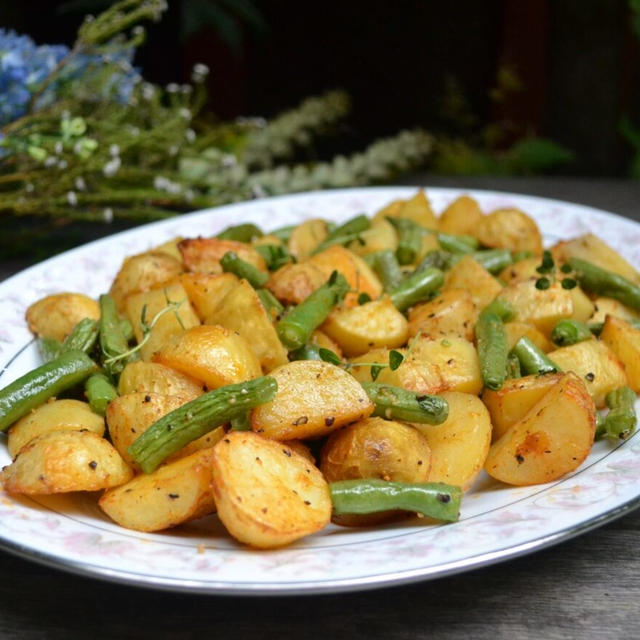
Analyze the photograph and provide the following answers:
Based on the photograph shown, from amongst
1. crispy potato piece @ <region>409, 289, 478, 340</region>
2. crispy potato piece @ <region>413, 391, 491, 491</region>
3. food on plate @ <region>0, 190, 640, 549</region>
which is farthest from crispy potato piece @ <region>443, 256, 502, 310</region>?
crispy potato piece @ <region>413, 391, 491, 491</region>

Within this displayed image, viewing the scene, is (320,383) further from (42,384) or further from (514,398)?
(42,384)

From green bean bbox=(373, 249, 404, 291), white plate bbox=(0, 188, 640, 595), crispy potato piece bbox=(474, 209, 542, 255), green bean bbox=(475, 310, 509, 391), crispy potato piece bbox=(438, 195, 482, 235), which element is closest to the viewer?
white plate bbox=(0, 188, 640, 595)

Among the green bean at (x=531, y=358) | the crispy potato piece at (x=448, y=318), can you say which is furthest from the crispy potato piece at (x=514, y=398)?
the crispy potato piece at (x=448, y=318)

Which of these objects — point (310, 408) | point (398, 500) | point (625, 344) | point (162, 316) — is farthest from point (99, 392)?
point (625, 344)

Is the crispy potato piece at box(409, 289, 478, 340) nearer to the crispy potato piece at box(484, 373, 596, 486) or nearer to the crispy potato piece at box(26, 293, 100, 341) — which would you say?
the crispy potato piece at box(484, 373, 596, 486)

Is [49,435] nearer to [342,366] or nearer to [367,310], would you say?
[342,366]

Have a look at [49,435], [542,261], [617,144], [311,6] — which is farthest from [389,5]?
[49,435]
